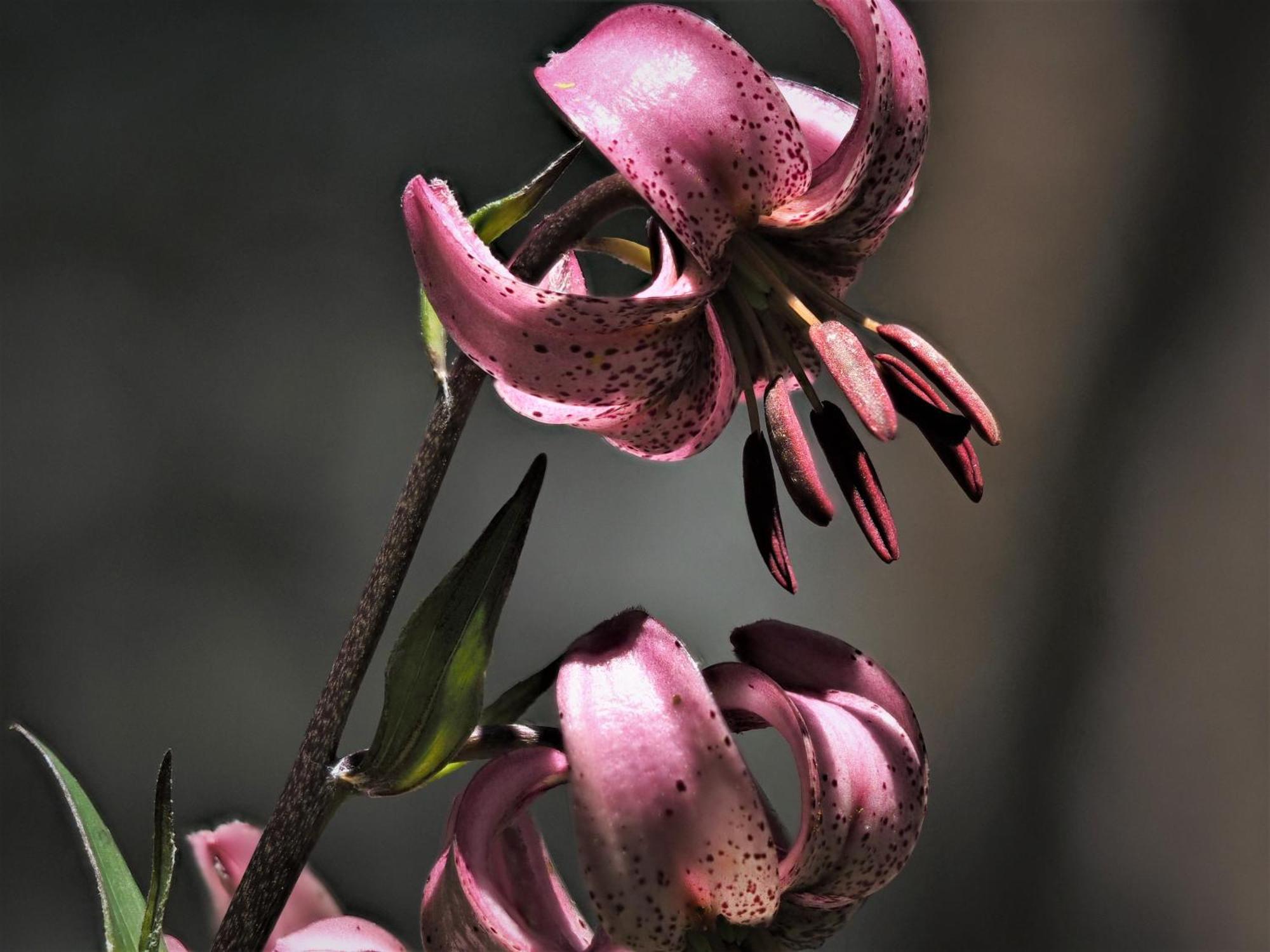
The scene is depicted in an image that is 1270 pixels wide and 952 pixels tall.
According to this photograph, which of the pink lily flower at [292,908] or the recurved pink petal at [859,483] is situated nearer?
the recurved pink petal at [859,483]

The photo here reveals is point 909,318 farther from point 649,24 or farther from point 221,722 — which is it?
point 649,24

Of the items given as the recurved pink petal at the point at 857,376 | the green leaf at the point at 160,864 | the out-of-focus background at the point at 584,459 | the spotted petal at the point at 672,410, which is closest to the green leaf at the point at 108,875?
the green leaf at the point at 160,864

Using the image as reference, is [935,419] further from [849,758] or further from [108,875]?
[108,875]

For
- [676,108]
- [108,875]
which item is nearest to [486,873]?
[108,875]

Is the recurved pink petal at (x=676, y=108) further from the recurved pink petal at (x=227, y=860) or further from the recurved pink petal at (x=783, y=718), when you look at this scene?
the recurved pink petal at (x=227, y=860)

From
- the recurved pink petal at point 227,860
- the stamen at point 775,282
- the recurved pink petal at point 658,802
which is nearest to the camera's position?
the recurved pink petal at point 658,802

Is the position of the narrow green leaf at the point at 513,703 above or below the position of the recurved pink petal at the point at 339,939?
above
